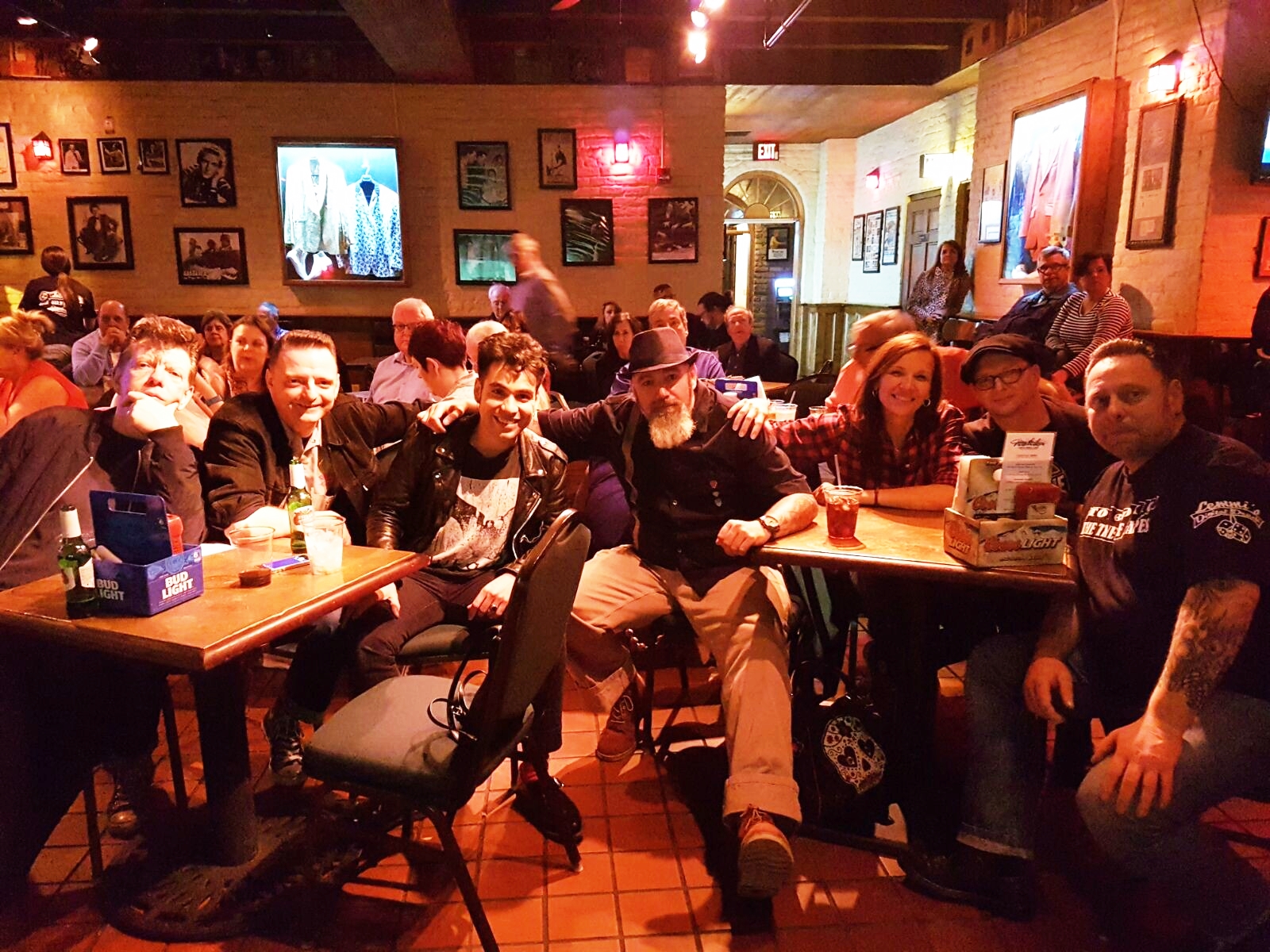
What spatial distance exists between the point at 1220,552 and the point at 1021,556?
37cm

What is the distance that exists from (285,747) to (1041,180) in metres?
6.26

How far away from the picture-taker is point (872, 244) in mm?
10664

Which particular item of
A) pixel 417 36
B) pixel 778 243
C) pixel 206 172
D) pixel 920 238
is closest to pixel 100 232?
pixel 206 172

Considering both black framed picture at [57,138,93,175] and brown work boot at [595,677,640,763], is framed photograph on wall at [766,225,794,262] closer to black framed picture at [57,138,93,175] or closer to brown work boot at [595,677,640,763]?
black framed picture at [57,138,93,175]

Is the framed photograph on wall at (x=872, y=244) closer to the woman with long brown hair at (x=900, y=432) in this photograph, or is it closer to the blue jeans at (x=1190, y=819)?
the woman with long brown hair at (x=900, y=432)

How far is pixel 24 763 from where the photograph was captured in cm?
184

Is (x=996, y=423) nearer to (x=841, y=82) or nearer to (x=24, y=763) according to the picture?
(x=24, y=763)

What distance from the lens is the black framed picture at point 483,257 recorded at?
773cm

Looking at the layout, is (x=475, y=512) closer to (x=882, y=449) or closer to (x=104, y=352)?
(x=882, y=449)

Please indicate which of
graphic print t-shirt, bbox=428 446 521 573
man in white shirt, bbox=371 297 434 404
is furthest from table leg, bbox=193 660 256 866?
man in white shirt, bbox=371 297 434 404

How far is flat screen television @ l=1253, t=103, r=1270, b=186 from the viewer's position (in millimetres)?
4559

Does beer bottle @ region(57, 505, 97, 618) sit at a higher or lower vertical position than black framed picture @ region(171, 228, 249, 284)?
lower

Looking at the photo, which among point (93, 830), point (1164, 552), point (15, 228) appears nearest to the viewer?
point (1164, 552)

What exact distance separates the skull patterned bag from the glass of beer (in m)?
0.47
